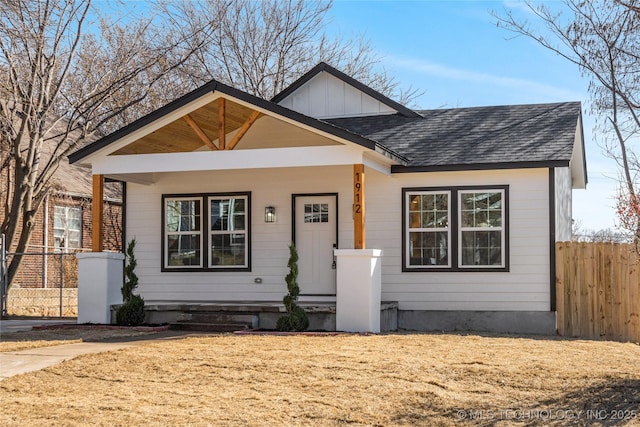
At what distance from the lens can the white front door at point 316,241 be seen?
16.1 metres

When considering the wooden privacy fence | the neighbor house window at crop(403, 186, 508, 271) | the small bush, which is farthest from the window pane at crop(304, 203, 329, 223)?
the wooden privacy fence

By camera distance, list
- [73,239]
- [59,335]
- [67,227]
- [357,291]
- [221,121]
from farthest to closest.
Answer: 1. [73,239]
2. [67,227]
3. [221,121]
4. [357,291]
5. [59,335]

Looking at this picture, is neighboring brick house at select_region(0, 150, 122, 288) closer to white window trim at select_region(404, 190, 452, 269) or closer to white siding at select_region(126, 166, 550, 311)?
white siding at select_region(126, 166, 550, 311)

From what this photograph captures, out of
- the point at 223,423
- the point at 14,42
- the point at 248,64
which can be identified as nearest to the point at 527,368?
the point at 223,423

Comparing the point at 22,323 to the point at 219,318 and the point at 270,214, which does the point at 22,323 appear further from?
the point at 270,214

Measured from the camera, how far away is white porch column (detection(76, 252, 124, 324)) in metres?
15.0

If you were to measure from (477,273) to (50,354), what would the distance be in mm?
7576

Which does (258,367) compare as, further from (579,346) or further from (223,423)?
(579,346)

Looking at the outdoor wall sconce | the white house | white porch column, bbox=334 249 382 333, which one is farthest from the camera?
the outdoor wall sconce

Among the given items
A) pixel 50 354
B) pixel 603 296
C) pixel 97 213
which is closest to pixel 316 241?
pixel 97 213

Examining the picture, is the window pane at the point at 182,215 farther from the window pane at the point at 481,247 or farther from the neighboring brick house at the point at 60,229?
the neighboring brick house at the point at 60,229

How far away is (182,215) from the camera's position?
55.7 feet

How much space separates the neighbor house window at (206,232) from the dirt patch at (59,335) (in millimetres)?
2737

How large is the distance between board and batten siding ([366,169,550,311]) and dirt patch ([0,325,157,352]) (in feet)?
14.8
